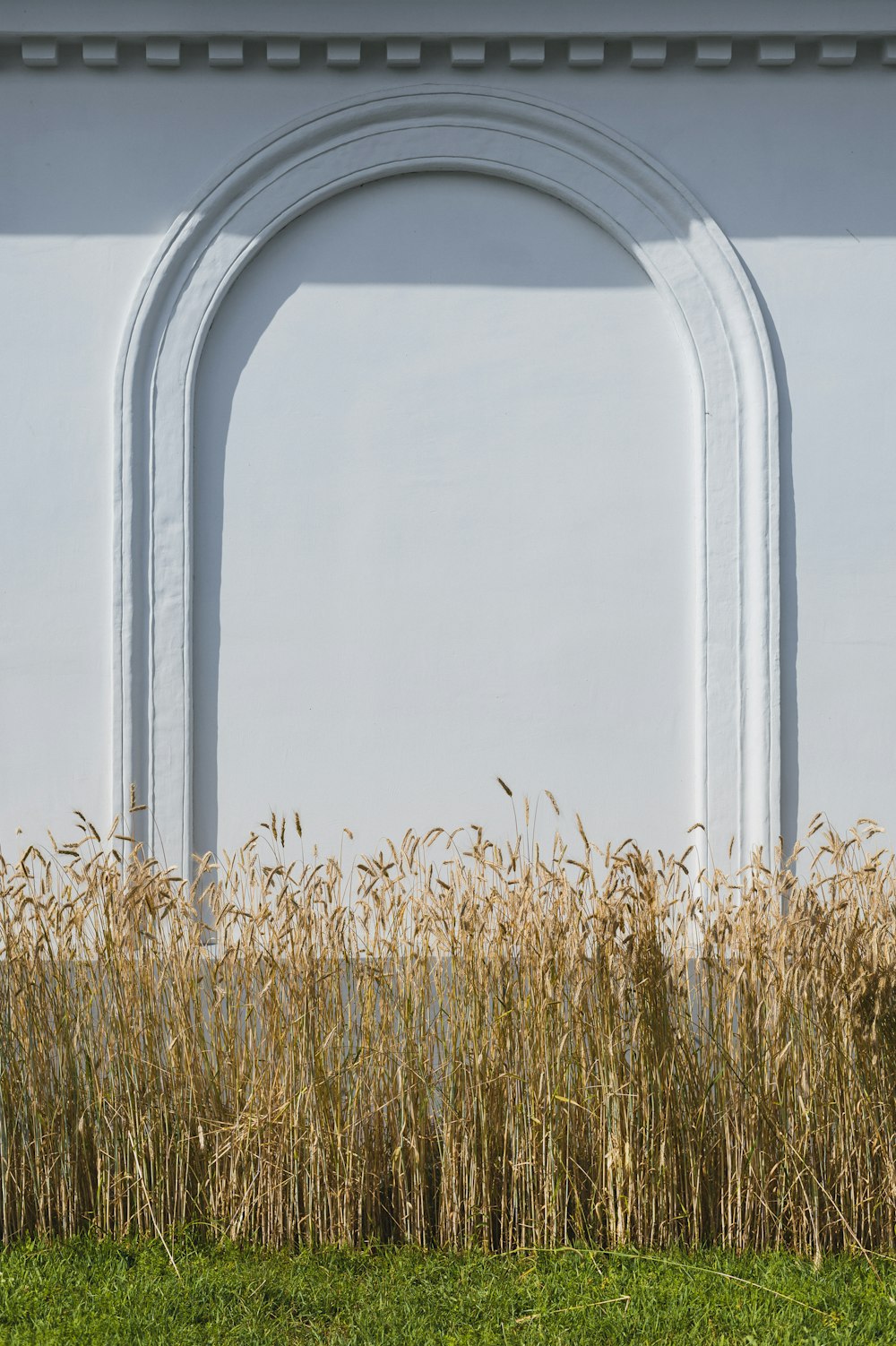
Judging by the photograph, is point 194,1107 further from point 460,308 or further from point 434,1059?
point 460,308

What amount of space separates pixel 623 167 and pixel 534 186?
0.36 m

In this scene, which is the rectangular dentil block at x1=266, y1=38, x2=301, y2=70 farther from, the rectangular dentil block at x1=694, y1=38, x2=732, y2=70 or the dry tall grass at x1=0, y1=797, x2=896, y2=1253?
the dry tall grass at x1=0, y1=797, x2=896, y2=1253

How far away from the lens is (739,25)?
14.6ft

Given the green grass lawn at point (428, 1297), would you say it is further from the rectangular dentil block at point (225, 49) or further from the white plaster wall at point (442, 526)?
the rectangular dentil block at point (225, 49)

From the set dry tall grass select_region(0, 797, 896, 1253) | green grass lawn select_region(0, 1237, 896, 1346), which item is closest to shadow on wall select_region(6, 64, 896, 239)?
dry tall grass select_region(0, 797, 896, 1253)

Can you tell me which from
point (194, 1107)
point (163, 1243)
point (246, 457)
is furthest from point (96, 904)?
point (246, 457)

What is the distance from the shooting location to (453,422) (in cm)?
459

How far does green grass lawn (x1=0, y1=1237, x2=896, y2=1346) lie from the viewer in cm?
268

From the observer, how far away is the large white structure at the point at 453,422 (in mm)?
4492

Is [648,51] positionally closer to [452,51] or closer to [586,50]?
[586,50]

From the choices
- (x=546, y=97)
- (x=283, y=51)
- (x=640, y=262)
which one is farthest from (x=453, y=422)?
(x=283, y=51)

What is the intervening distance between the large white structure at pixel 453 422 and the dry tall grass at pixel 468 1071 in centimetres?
139

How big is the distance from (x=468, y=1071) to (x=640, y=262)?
321 cm

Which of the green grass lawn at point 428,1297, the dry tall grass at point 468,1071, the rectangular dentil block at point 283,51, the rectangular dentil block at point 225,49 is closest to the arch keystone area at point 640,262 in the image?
the rectangular dentil block at point 283,51
